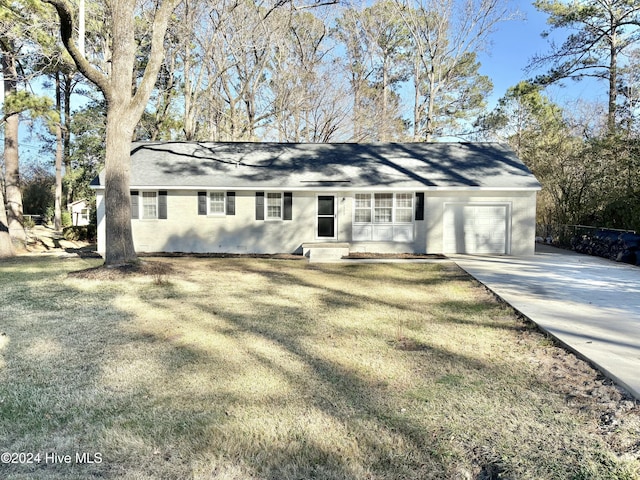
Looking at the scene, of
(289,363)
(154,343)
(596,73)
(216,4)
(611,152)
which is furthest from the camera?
(596,73)

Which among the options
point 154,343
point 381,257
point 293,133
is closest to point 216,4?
point 293,133

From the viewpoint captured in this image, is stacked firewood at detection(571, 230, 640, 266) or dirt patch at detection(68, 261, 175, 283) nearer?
dirt patch at detection(68, 261, 175, 283)

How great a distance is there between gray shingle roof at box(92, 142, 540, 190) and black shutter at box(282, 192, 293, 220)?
383mm

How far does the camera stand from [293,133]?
23672 millimetres

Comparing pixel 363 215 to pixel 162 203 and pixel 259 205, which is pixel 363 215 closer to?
pixel 259 205

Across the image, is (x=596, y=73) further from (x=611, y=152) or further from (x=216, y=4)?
(x=216, y=4)

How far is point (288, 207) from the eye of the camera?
14211 millimetres

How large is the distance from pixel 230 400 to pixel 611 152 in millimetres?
16609

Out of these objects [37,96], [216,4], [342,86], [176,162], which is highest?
[216,4]

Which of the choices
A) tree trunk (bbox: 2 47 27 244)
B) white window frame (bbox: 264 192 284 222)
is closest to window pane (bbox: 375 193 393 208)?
white window frame (bbox: 264 192 284 222)

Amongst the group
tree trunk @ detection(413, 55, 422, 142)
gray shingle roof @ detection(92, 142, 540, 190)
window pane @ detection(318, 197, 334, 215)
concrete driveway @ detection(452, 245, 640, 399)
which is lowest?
concrete driveway @ detection(452, 245, 640, 399)

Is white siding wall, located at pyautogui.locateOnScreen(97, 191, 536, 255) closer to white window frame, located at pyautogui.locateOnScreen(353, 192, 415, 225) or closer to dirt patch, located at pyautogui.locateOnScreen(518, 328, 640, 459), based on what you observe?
white window frame, located at pyautogui.locateOnScreen(353, 192, 415, 225)

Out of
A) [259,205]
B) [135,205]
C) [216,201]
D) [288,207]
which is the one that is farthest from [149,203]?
[288,207]

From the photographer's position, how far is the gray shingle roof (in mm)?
14000
